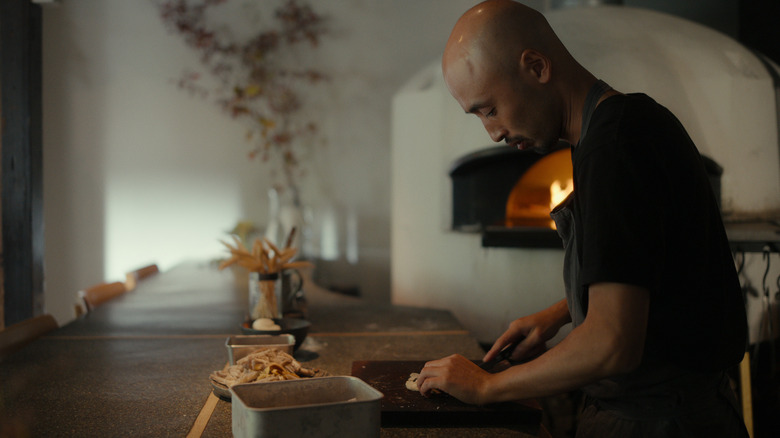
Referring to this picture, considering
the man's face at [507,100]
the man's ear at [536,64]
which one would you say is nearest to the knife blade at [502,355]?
the man's face at [507,100]

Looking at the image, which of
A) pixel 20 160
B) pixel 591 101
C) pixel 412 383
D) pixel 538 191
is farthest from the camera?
pixel 20 160

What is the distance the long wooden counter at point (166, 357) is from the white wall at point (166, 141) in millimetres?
1507

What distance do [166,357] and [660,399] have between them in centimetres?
115

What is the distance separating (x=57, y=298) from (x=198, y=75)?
69.2 inches

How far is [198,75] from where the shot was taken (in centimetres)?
397

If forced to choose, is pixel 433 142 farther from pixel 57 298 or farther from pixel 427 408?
pixel 57 298

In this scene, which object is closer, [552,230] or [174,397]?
[174,397]

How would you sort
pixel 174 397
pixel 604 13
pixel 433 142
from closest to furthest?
1. pixel 174 397
2. pixel 604 13
3. pixel 433 142

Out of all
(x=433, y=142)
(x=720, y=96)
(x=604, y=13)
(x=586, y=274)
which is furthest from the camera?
(x=433, y=142)

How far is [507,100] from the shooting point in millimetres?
945

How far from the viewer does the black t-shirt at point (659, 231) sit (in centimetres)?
77

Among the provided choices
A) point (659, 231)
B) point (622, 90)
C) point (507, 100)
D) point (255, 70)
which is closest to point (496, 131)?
point (507, 100)

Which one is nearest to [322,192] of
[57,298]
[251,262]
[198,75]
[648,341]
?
[198,75]

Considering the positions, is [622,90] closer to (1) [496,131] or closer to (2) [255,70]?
(1) [496,131]
